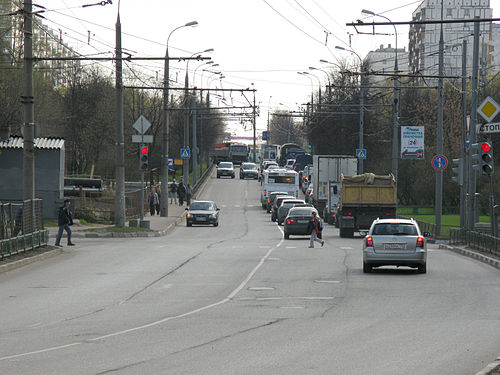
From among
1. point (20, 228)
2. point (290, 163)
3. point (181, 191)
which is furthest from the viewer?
point (290, 163)

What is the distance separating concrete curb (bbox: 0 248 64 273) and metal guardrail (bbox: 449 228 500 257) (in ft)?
44.7

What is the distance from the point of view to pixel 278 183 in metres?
70.6

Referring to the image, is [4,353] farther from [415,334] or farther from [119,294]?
[119,294]

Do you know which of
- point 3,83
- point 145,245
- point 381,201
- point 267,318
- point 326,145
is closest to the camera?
point 267,318

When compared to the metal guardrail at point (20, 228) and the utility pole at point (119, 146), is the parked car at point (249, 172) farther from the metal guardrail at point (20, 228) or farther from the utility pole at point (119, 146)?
the metal guardrail at point (20, 228)

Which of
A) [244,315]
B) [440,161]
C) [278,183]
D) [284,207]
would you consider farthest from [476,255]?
[278,183]

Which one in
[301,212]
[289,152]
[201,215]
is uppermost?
[289,152]

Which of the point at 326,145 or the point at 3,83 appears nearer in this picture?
the point at 3,83

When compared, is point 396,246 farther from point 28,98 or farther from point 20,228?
point 28,98

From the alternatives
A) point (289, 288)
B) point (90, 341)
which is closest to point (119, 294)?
point (289, 288)

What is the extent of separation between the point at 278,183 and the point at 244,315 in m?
56.2

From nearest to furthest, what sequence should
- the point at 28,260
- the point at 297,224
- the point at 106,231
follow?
the point at 28,260
the point at 106,231
the point at 297,224

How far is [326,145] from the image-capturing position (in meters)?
92.7

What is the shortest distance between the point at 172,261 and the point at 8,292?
27.6ft
